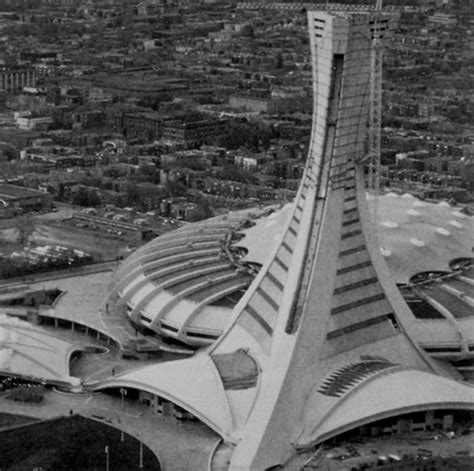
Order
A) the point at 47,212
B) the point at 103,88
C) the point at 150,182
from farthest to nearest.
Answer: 1. the point at 103,88
2. the point at 150,182
3. the point at 47,212

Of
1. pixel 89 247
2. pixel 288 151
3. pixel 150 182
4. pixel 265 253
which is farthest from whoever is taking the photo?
pixel 288 151

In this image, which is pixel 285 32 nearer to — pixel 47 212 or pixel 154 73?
pixel 154 73

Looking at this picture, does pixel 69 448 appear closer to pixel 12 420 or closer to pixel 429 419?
pixel 12 420

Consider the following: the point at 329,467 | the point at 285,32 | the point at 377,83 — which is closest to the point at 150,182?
the point at 377,83

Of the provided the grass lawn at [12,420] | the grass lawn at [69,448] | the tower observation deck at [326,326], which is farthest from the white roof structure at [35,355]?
the tower observation deck at [326,326]

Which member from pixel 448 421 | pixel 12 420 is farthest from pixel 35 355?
pixel 448 421

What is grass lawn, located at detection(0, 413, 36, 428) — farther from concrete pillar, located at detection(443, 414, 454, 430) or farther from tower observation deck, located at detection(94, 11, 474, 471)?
concrete pillar, located at detection(443, 414, 454, 430)

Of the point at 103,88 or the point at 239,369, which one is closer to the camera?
the point at 239,369

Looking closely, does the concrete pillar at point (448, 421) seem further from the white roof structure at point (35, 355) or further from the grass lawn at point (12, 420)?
the grass lawn at point (12, 420)
